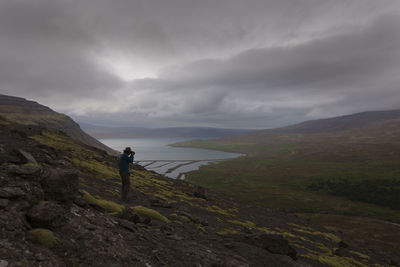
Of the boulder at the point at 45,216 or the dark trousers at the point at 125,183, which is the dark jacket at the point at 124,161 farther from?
the boulder at the point at 45,216

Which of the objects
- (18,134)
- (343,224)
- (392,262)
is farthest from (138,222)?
(343,224)

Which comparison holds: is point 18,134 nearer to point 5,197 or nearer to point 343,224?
point 5,197

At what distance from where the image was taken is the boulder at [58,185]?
12.4 metres

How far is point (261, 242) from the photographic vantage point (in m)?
20.3

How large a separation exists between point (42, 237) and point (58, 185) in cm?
395

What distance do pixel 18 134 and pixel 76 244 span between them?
48305mm

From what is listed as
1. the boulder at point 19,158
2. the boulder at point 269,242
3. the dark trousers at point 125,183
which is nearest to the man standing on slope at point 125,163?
the dark trousers at point 125,183

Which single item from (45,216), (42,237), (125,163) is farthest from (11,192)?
(125,163)

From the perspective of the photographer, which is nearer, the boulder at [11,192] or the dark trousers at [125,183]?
the boulder at [11,192]

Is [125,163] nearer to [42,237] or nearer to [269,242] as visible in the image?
[42,237]

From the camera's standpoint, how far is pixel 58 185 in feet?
41.5

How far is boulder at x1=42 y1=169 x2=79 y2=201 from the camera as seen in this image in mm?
12430

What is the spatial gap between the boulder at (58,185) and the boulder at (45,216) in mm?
1745

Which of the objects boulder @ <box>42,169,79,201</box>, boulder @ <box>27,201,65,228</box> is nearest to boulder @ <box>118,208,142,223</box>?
boulder @ <box>42,169,79,201</box>
